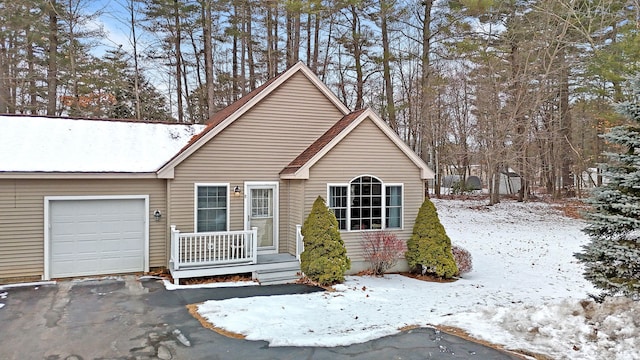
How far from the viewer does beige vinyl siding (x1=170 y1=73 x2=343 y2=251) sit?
10.1 meters

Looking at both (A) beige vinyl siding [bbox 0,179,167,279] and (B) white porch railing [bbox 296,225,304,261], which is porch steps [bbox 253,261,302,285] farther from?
(A) beige vinyl siding [bbox 0,179,167,279]

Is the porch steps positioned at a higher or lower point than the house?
lower

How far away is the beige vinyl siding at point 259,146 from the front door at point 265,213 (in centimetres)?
20

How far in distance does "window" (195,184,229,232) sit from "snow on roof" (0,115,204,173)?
1337 millimetres

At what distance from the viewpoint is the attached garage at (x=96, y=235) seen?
30.4 feet

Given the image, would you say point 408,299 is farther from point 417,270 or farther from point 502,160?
point 502,160

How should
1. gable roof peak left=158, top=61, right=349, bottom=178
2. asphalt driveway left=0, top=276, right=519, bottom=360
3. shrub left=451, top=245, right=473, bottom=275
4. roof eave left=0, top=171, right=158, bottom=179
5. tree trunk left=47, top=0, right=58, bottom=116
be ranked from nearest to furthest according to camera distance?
asphalt driveway left=0, top=276, right=519, bottom=360 → roof eave left=0, top=171, right=158, bottom=179 → gable roof peak left=158, top=61, right=349, bottom=178 → shrub left=451, top=245, right=473, bottom=275 → tree trunk left=47, top=0, right=58, bottom=116

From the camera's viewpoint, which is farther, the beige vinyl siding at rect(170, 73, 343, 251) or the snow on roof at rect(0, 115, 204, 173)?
the beige vinyl siding at rect(170, 73, 343, 251)

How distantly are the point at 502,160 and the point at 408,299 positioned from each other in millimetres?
12775

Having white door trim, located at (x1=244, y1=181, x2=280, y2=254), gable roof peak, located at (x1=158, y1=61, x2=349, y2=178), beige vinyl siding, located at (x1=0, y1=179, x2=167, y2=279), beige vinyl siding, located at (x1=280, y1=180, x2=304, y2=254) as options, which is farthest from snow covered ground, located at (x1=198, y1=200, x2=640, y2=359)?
beige vinyl siding, located at (x1=0, y1=179, x2=167, y2=279)

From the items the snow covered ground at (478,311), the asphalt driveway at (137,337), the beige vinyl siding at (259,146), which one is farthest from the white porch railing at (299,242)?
the asphalt driveway at (137,337)

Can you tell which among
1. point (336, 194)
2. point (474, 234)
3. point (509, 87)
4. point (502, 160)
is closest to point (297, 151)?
point (336, 194)

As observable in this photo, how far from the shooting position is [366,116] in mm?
10438

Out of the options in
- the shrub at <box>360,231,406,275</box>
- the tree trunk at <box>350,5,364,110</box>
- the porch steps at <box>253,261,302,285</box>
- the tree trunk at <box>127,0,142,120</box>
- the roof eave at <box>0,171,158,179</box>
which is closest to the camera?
the roof eave at <box>0,171,158,179</box>
